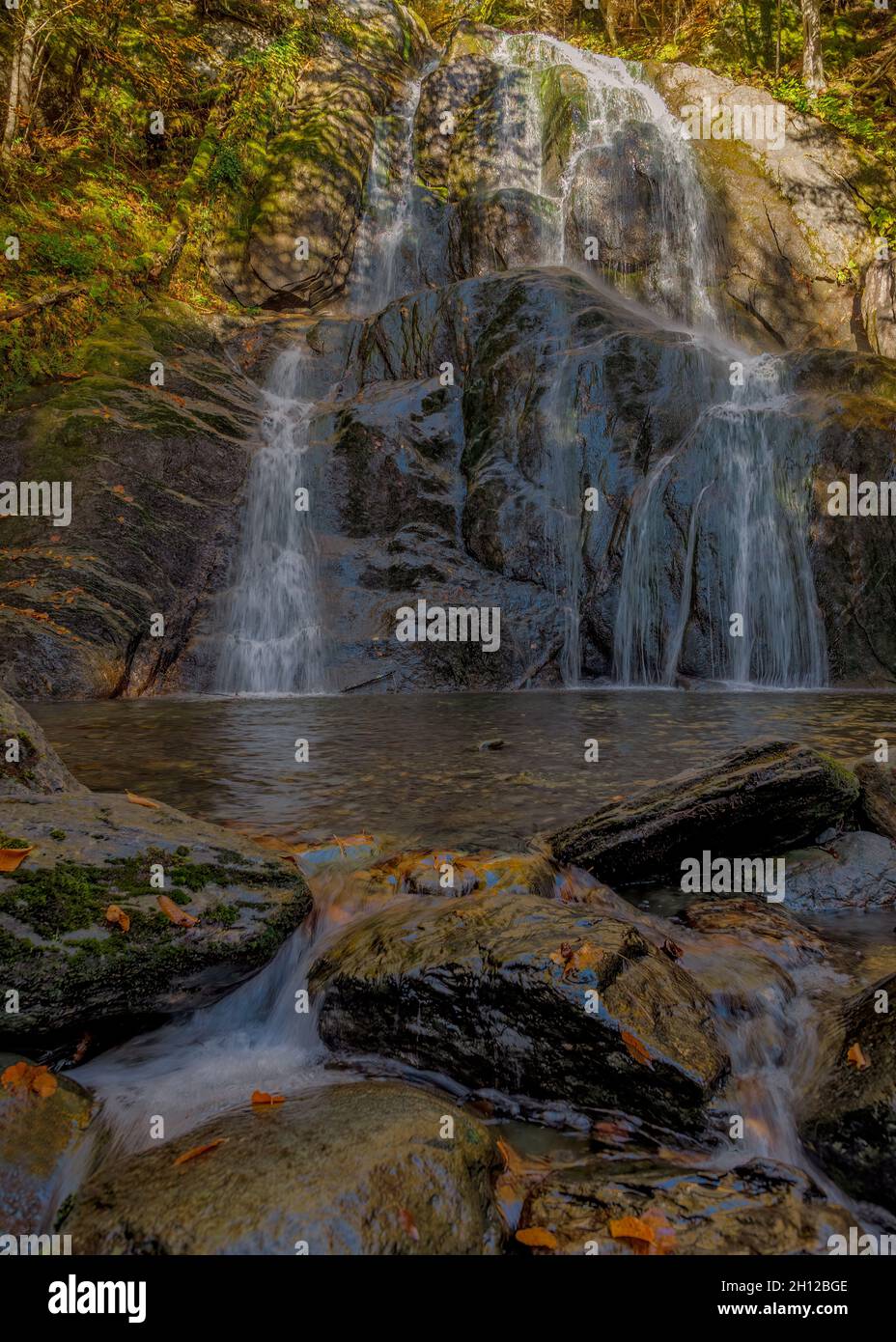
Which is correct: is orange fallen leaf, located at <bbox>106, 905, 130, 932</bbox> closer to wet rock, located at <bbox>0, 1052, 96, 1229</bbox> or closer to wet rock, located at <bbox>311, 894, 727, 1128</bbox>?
wet rock, located at <bbox>0, 1052, 96, 1229</bbox>

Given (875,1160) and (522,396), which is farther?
(522,396)

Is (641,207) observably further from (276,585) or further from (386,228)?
(276,585)

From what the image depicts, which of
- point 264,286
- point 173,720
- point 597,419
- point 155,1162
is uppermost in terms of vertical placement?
point 264,286

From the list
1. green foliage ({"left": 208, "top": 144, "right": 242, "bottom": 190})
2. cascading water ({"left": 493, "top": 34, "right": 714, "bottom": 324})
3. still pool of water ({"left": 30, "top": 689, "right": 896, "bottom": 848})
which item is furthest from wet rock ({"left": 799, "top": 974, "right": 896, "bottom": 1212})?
green foliage ({"left": 208, "top": 144, "right": 242, "bottom": 190})

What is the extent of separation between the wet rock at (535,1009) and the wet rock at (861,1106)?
11.8 inches

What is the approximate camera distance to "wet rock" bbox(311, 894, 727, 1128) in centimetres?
221

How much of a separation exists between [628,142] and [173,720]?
17.7 meters

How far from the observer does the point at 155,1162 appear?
75.5 inches

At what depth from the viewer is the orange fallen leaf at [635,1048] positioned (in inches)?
86.1

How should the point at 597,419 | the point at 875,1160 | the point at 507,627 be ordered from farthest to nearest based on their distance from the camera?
the point at 597,419, the point at 507,627, the point at 875,1160

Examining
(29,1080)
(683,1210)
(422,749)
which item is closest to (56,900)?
(29,1080)

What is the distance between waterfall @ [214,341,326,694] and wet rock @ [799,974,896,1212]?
9206mm
